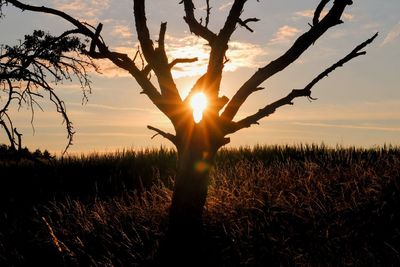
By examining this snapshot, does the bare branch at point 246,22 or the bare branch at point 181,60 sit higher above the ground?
the bare branch at point 246,22

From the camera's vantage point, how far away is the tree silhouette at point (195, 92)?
788 cm

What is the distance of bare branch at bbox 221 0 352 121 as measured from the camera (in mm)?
7938

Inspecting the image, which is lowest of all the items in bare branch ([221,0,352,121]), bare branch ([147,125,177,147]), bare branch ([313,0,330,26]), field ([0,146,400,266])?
field ([0,146,400,266])

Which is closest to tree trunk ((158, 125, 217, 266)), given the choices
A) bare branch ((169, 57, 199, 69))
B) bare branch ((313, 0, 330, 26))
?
bare branch ((169, 57, 199, 69))

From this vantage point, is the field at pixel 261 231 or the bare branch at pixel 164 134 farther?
the field at pixel 261 231

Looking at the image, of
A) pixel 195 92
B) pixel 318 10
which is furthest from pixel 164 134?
pixel 318 10

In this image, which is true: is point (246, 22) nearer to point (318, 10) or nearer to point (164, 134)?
point (318, 10)

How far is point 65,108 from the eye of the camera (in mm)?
12547

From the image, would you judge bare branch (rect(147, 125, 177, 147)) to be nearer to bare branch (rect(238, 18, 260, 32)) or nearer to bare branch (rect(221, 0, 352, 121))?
bare branch (rect(221, 0, 352, 121))

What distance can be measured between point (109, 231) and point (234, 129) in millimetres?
4425

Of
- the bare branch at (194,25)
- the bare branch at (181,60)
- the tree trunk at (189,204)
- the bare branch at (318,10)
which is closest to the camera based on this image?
the tree trunk at (189,204)

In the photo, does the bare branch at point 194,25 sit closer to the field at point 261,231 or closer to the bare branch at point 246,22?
the bare branch at point 246,22

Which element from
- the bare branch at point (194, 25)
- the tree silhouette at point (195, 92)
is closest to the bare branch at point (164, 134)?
the tree silhouette at point (195, 92)

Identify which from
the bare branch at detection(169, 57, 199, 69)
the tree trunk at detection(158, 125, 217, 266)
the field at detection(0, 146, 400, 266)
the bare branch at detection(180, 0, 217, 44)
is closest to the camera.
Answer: the tree trunk at detection(158, 125, 217, 266)
